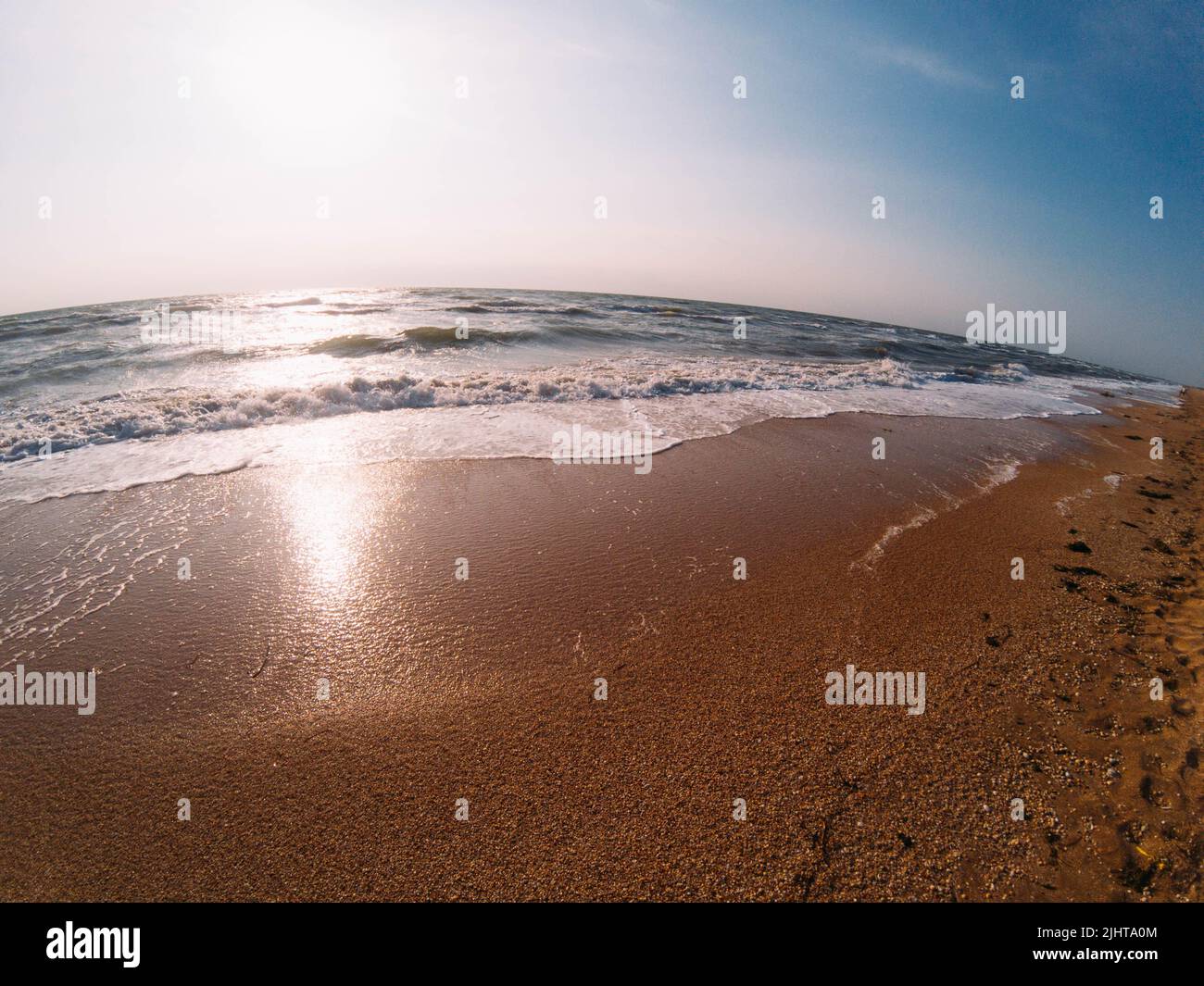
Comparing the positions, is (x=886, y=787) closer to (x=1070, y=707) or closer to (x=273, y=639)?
(x=1070, y=707)

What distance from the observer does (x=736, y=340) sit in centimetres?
2505

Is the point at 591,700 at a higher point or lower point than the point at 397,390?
lower

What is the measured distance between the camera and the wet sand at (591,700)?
2.46 metres

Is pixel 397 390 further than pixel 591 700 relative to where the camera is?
Yes

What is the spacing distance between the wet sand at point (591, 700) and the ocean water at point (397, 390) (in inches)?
85.7

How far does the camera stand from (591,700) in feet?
11.3

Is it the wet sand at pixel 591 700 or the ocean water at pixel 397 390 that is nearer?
the wet sand at pixel 591 700

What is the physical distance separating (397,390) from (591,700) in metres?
10.2

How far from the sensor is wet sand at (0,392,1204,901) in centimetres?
246

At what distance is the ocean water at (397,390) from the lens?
324 inches

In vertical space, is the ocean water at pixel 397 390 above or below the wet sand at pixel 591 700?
above
